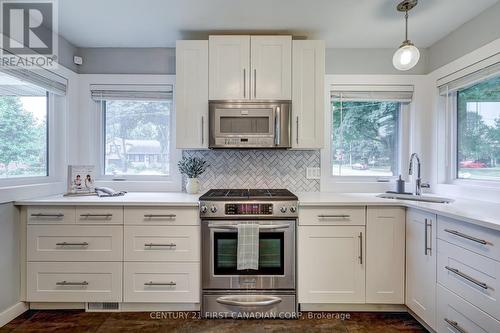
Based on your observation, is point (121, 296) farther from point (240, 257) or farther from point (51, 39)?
→ point (51, 39)

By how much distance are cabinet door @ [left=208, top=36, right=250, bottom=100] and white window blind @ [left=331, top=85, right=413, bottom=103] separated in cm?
97

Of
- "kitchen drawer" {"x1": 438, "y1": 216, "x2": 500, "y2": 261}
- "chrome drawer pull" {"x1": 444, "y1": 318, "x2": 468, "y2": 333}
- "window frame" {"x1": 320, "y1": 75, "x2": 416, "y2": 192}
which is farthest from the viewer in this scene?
"window frame" {"x1": 320, "y1": 75, "x2": 416, "y2": 192}

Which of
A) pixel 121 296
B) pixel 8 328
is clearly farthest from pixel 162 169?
pixel 8 328

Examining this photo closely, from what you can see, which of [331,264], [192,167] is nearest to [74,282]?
[192,167]

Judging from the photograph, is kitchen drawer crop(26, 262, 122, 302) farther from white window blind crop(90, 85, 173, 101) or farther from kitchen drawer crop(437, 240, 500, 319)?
kitchen drawer crop(437, 240, 500, 319)

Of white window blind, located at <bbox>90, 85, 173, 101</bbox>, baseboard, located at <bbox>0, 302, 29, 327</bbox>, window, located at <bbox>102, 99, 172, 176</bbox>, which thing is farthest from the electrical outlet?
baseboard, located at <bbox>0, 302, 29, 327</bbox>

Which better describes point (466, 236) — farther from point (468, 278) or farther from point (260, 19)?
point (260, 19)

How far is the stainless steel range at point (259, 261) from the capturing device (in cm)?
204

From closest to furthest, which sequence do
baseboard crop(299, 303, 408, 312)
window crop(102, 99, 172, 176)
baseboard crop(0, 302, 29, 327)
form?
baseboard crop(0, 302, 29, 327) < baseboard crop(299, 303, 408, 312) < window crop(102, 99, 172, 176)

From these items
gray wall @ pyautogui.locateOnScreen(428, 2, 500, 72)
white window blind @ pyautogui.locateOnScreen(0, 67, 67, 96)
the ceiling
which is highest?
the ceiling

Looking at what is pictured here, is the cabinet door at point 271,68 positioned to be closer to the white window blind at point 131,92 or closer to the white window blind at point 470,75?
the white window blind at point 131,92

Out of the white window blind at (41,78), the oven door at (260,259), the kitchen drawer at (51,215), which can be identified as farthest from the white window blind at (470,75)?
the white window blind at (41,78)

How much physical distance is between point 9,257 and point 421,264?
308cm

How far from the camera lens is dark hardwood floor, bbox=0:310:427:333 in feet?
6.36
